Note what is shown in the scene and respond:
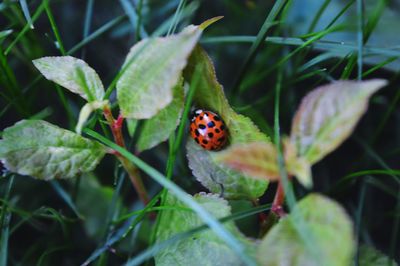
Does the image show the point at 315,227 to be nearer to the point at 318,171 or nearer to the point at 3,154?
the point at 3,154

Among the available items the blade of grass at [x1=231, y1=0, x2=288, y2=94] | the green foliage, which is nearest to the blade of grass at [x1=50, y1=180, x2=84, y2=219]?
the green foliage

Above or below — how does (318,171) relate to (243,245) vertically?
below

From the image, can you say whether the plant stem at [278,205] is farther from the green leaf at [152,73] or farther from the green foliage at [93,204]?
the green foliage at [93,204]

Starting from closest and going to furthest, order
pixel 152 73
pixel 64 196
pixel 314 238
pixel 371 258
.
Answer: pixel 314 238 → pixel 152 73 → pixel 371 258 → pixel 64 196

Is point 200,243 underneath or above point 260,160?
underneath

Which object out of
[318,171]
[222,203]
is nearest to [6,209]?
[222,203]

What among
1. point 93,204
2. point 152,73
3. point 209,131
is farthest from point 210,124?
point 93,204

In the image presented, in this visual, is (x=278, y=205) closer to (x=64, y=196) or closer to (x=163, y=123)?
(x=163, y=123)

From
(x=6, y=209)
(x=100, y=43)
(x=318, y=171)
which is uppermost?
(x=100, y=43)
